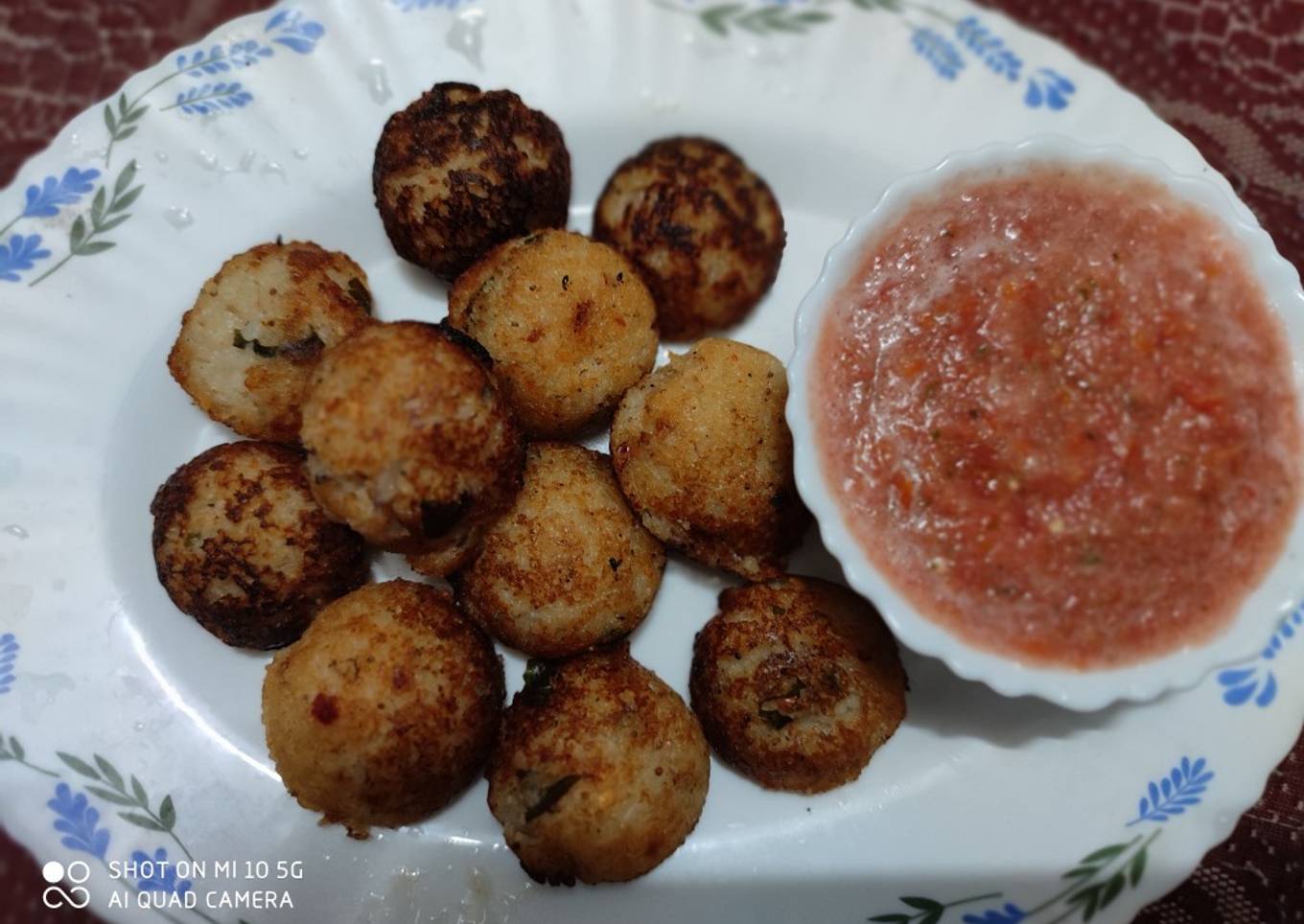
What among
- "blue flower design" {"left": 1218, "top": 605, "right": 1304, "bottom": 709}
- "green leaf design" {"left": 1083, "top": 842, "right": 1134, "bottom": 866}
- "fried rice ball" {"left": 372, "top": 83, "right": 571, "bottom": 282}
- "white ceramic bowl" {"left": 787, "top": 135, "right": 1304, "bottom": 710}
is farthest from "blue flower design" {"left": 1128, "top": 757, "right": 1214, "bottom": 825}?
"fried rice ball" {"left": 372, "top": 83, "right": 571, "bottom": 282}

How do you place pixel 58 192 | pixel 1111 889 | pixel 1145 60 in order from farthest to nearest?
pixel 1145 60 < pixel 58 192 < pixel 1111 889

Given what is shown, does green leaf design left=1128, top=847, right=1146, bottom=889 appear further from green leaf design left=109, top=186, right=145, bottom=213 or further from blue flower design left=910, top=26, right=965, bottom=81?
green leaf design left=109, top=186, right=145, bottom=213

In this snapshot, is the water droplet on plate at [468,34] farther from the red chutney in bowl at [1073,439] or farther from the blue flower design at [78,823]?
the blue flower design at [78,823]

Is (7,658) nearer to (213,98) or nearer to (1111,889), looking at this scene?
(213,98)

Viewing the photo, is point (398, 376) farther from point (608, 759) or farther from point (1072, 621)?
point (1072, 621)

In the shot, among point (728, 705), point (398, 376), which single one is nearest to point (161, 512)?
point (398, 376)

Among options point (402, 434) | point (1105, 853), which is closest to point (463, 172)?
point (402, 434)

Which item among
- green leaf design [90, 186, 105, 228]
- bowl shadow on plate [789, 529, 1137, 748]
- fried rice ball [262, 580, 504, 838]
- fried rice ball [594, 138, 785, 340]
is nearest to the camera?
fried rice ball [262, 580, 504, 838]
